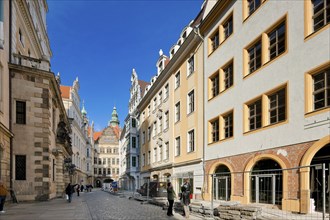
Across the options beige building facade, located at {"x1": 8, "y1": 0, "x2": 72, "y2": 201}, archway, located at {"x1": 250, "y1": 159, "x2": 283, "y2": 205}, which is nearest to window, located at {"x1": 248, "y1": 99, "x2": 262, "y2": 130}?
archway, located at {"x1": 250, "y1": 159, "x2": 283, "y2": 205}

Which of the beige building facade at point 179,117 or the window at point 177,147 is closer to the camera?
the beige building facade at point 179,117

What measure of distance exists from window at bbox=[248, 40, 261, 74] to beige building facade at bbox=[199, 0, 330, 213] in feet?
0.17

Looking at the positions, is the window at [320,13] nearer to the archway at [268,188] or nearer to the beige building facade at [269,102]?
the beige building facade at [269,102]

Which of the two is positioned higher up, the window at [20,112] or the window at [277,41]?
the window at [277,41]

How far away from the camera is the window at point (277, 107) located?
13.4 metres

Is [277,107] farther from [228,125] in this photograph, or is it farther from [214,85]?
[214,85]

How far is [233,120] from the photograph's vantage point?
676 inches

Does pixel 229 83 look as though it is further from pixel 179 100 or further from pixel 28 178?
pixel 28 178

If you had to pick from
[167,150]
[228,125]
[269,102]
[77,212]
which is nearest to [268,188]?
[269,102]

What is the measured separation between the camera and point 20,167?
820 inches

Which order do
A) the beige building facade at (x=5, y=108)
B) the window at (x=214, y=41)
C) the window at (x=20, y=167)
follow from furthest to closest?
the window at (x=20, y=167) → the window at (x=214, y=41) → the beige building facade at (x=5, y=108)

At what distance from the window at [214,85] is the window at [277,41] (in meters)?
5.49

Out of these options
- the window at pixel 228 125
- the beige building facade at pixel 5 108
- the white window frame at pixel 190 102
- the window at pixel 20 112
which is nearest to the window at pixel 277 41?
the window at pixel 228 125

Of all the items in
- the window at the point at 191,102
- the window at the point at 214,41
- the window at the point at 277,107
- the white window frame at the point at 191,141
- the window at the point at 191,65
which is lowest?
the white window frame at the point at 191,141
